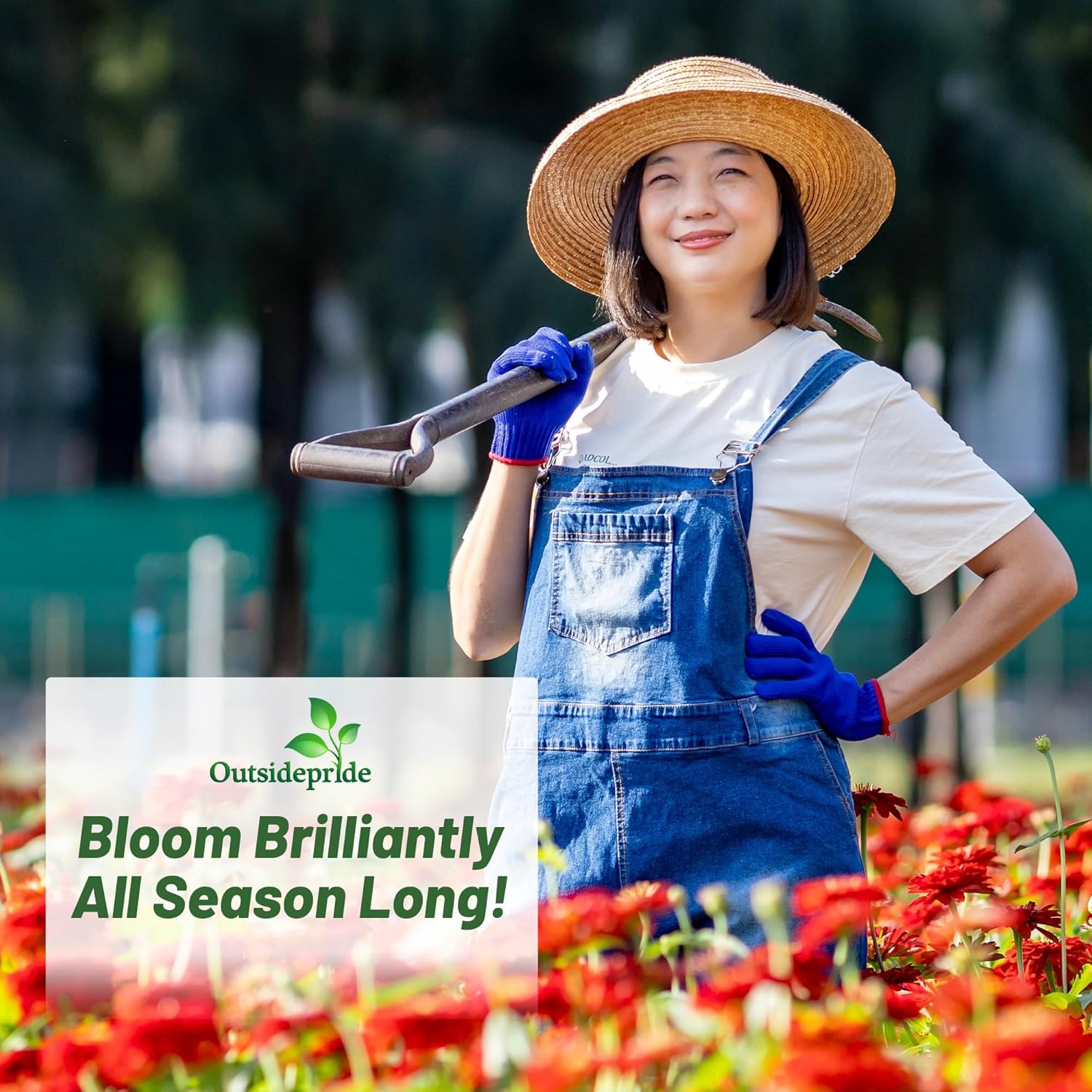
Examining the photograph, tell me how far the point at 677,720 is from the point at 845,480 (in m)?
0.33

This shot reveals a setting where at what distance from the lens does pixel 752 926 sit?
178cm

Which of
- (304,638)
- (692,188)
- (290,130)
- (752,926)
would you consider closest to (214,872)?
(752,926)

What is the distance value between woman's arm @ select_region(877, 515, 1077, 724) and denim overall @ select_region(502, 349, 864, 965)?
115mm

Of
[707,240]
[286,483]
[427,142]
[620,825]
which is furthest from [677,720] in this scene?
[286,483]

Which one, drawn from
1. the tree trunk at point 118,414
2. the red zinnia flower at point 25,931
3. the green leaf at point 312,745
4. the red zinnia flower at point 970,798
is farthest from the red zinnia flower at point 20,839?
the tree trunk at point 118,414

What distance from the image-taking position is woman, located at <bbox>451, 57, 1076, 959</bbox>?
1.83 metres

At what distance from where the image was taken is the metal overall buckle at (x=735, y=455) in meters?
1.88

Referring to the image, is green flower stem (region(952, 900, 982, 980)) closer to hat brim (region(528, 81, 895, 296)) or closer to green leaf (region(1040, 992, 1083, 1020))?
green leaf (region(1040, 992, 1083, 1020))

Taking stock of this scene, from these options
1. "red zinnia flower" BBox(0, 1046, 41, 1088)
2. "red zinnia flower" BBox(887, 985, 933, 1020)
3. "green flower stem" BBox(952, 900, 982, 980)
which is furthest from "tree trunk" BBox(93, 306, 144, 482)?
"red zinnia flower" BBox(887, 985, 933, 1020)

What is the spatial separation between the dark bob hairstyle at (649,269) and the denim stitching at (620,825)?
584 mm

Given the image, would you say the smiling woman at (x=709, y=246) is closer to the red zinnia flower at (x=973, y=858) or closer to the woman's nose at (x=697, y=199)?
the woman's nose at (x=697, y=199)

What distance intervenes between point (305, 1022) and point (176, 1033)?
0.35 feet

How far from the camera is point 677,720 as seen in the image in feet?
5.99

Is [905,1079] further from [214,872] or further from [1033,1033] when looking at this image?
[214,872]
